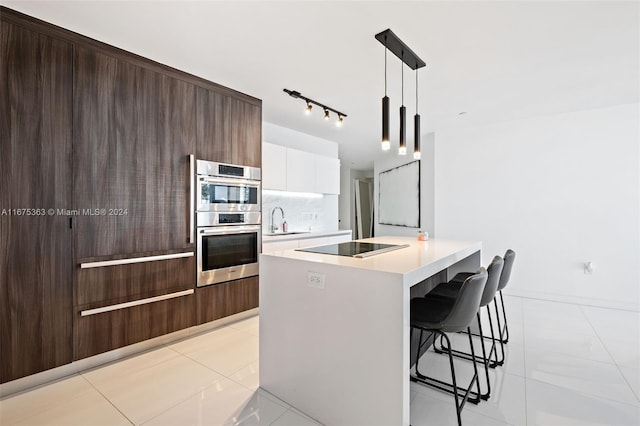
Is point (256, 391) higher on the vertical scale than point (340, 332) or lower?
lower

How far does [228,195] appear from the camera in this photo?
3.17m

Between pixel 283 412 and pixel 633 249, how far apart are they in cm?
437

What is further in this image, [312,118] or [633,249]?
[312,118]

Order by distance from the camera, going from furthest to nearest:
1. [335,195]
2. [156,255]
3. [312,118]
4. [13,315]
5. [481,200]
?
[335,195]
[481,200]
[312,118]
[156,255]
[13,315]

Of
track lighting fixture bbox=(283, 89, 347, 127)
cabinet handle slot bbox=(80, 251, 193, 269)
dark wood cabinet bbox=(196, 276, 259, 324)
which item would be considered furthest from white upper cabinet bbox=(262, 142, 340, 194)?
cabinet handle slot bbox=(80, 251, 193, 269)

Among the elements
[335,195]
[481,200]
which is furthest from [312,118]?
[481,200]

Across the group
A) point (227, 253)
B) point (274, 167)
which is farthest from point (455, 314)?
point (274, 167)

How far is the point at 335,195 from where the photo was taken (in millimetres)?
5590

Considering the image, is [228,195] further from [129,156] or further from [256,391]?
[256,391]

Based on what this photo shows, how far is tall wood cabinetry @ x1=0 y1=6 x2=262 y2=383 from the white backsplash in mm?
1627

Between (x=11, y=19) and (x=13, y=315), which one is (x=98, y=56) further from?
(x=13, y=315)

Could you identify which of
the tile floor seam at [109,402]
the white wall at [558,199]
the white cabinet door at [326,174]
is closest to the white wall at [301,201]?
the white cabinet door at [326,174]

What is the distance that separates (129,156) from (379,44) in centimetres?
211

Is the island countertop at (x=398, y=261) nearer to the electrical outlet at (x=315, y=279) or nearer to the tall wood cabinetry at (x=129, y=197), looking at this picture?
the electrical outlet at (x=315, y=279)
